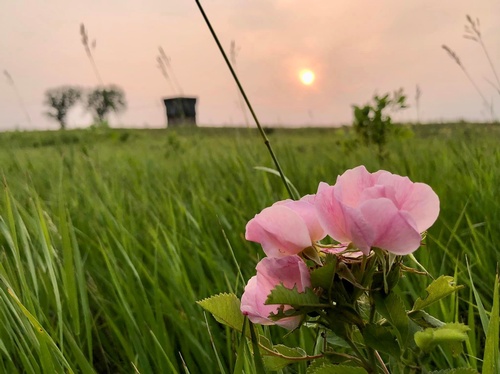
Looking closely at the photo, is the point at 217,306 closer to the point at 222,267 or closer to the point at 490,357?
the point at 490,357

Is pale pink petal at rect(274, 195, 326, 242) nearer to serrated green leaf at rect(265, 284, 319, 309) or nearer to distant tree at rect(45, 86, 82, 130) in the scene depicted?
serrated green leaf at rect(265, 284, 319, 309)

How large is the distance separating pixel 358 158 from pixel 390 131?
49 centimetres

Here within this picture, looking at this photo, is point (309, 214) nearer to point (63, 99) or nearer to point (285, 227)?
point (285, 227)

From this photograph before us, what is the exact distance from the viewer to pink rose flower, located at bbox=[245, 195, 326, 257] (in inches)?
16.7

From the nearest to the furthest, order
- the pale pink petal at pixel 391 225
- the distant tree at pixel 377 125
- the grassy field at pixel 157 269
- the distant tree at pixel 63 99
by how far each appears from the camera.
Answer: the pale pink petal at pixel 391 225
the grassy field at pixel 157 269
the distant tree at pixel 377 125
the distant tree at pixel 63 99

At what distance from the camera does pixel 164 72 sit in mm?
3062

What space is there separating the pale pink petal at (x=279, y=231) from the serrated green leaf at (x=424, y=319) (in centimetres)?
12

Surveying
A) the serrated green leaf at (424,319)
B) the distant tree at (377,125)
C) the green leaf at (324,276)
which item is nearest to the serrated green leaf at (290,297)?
the green leaf at (324,276)

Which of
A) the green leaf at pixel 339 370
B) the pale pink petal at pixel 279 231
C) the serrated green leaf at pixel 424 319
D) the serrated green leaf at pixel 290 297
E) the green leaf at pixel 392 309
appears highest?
the pale pink petal at pixel 279 231

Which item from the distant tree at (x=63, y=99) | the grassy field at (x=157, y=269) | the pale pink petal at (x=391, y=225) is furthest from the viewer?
the distant tree at (x=63, y=99)

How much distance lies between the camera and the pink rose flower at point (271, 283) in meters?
0.44

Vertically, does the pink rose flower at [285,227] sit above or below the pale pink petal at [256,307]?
above

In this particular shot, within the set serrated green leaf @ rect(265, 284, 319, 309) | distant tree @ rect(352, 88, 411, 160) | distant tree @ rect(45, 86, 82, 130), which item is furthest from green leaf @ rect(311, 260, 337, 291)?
distant tree @ rect(45, 86, 82, 130)

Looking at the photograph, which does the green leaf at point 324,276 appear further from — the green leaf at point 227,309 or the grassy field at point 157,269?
the grassy field at point 157,269
